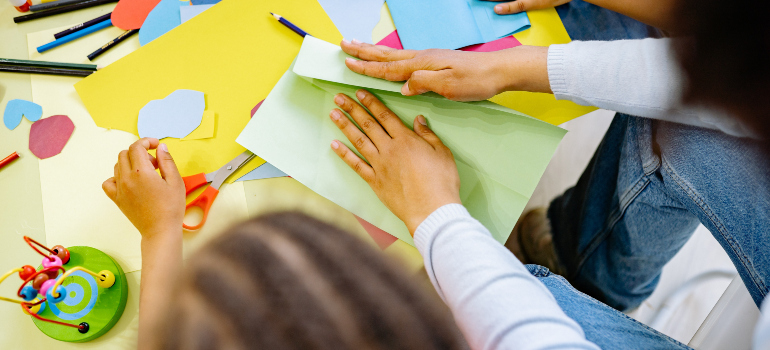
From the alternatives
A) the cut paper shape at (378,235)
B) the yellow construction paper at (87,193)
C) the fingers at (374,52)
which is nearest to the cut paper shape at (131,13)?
the yellow construction paper at (87,193)

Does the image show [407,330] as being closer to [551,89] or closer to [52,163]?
[551,89]

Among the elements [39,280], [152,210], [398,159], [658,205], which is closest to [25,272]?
[39,280]

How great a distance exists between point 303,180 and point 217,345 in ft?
0.94

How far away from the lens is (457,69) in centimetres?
57

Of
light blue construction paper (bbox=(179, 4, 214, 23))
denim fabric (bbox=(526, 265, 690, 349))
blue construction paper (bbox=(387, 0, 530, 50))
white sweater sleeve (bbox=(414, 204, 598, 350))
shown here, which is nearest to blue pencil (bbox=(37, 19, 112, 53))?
light blue construction paper (bbox=(179, 4, 214, 23))

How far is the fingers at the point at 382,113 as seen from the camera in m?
0.60

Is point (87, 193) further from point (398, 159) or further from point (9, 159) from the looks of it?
point (398, 159)

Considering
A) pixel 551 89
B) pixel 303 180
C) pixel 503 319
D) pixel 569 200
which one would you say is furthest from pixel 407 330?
pixel 569 200

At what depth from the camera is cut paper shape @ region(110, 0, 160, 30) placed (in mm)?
672

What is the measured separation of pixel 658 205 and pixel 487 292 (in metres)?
0.39

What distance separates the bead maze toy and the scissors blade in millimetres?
171

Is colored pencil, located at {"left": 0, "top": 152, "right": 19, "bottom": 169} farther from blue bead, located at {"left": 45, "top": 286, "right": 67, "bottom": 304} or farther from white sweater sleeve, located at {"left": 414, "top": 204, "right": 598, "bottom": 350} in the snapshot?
white sweater sleeve, located at {"left": 414, "top": 204, "right": 598, "bottom": 350}

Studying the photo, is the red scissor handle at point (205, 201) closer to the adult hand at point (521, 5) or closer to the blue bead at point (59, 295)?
the blue bead at point (59, 295)

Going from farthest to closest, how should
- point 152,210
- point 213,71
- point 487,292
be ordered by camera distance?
1. point 213,71
2. point 152,210
3. point 487,292
